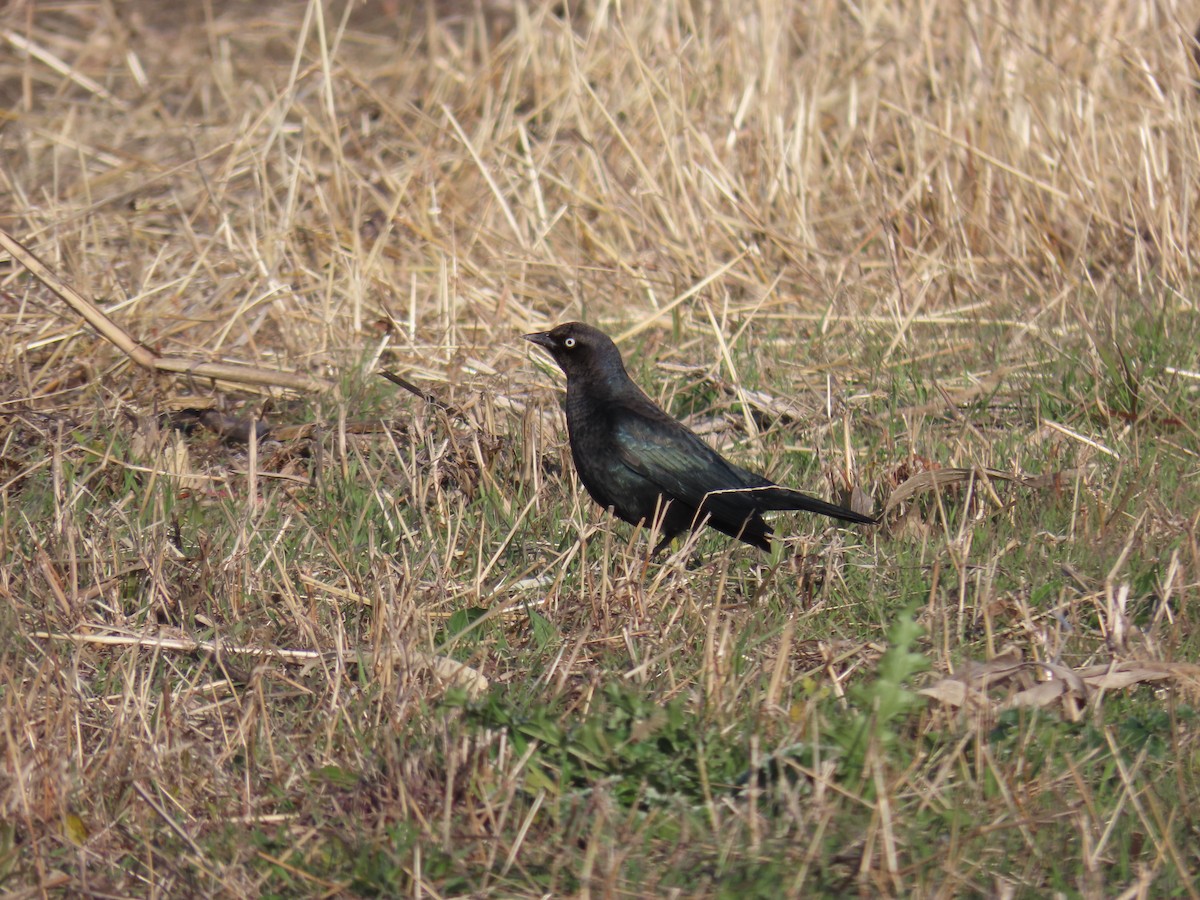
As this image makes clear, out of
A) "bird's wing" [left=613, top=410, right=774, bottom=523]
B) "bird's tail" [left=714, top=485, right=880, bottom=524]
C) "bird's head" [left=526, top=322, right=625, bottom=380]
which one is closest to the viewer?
"bird's tail" [left=714, top=485, right=880, bottom=524]

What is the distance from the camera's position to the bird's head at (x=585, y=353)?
192 inches

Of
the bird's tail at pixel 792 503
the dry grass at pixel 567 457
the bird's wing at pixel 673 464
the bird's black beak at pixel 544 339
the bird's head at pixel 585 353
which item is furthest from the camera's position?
the bird's black beak at pixel 544 339

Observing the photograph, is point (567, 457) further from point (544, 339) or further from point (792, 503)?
point (792, 503)

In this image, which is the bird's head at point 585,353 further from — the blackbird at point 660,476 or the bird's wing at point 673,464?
the bird's wing at point 673,464

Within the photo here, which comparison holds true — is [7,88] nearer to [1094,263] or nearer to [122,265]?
[122,265]

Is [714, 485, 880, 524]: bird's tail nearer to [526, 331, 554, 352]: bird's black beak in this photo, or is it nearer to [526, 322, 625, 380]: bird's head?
[526, 322, 625, 380]: bird's head

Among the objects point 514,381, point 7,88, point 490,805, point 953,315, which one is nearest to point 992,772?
point 490,805

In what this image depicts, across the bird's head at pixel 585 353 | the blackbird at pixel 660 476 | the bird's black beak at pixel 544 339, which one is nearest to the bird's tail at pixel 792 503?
the blackbird at pixel 660 476

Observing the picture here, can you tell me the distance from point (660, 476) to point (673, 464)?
0.05 meters

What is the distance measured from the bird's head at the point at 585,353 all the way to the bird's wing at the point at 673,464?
0.93 ft

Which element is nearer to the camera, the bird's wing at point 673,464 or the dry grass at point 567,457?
the dry grass at point 567,457

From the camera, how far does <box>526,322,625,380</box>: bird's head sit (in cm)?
487

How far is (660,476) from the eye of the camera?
455 cm

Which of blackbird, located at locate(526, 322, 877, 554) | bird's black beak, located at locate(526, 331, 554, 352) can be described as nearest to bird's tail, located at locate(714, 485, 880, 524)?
blackbird, located at locate(526, 322, 877, 554)
